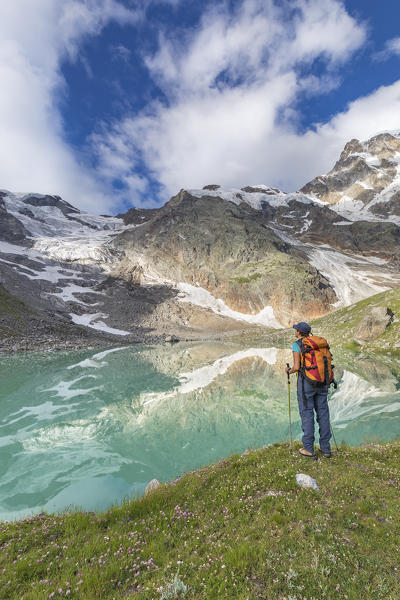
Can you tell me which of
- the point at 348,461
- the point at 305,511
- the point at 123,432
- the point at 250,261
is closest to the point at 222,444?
the point at 123,432

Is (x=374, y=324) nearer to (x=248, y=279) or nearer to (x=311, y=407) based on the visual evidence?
(x=311, y=407)

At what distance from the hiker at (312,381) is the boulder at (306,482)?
5.25 ft

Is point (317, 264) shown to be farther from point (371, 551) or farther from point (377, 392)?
point (371, 551)

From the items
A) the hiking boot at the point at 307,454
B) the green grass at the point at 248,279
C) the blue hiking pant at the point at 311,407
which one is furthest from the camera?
the green grass at the point at 248,279

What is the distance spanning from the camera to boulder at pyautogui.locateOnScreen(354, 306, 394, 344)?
50.3m

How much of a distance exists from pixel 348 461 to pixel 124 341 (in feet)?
264

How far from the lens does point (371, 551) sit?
5.07 m

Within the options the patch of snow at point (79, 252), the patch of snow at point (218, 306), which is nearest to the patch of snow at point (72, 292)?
the patch of snow at point (79, 252)

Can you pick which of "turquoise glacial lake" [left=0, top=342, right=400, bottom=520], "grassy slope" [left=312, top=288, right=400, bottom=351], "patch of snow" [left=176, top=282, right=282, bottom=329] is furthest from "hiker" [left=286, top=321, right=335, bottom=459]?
"patch of snow" [left=176, top=282, right=282, bottom=329]

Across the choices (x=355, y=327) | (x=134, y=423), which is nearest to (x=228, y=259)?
(x=355, y=327)

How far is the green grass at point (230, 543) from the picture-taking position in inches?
168

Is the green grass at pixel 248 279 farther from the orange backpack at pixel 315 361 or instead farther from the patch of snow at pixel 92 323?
the orange backpack at pixel 315 361

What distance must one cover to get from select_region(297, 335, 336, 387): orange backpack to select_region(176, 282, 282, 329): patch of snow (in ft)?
381

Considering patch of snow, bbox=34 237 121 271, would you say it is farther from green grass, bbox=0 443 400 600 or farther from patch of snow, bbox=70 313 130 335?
green grass, bbox=0 443 400 600
